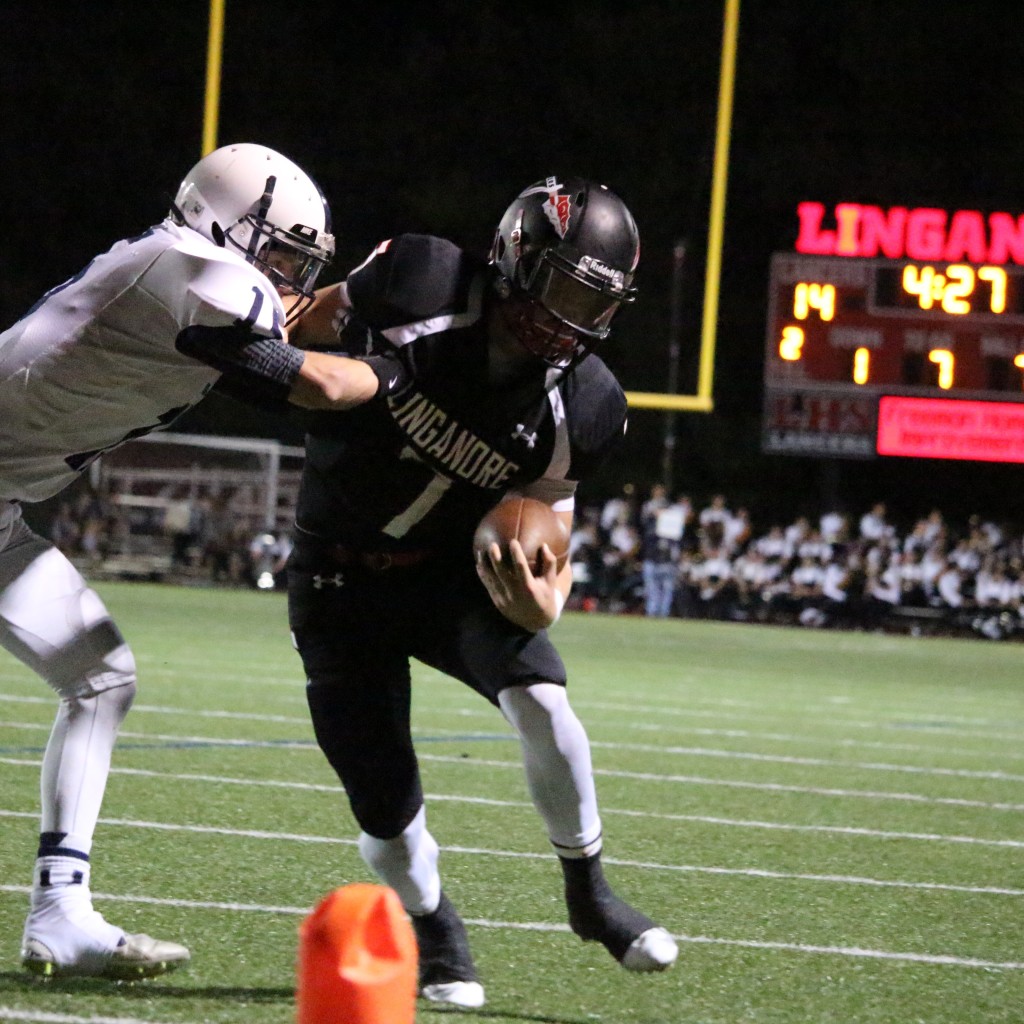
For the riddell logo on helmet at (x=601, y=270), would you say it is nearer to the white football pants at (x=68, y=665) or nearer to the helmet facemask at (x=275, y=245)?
the helmet facemask at (x=275, y=245)

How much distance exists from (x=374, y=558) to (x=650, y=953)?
0.93 metres

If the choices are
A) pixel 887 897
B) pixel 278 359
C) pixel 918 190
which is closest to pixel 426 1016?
pixel 278 359

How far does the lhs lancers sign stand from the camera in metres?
16.8

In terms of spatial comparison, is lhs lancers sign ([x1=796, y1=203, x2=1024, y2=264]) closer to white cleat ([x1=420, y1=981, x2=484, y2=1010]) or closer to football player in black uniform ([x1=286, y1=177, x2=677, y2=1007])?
football player in black uniform ([x1=286, y1=177, x2=677, y2=1007])

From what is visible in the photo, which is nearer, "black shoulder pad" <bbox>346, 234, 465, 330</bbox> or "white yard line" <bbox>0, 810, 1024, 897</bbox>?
"black shoulder pad" <bbox>346, 234, 465, 330</bbox>

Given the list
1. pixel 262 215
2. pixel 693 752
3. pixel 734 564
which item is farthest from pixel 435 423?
pixel 734 564

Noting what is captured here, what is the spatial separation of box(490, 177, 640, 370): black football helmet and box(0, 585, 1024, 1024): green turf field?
1.27 m

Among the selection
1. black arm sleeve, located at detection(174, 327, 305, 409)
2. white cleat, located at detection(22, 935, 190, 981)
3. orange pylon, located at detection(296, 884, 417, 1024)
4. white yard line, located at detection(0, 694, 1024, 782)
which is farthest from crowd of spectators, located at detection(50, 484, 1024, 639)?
orange pylon, located at detection(296, 884, 417, 1024)

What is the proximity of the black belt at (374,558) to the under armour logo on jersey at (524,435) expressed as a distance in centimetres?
30

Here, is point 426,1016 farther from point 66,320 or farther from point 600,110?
point 600,110

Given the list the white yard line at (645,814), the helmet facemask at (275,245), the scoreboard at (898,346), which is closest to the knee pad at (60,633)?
the helmet facemask at (275,245)

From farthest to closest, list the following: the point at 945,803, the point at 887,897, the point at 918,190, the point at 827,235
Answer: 1. the point at 918,190
2. the point at 827,235
3. the point at 945,803
4. the point at 887,897

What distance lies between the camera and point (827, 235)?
55.4 feet

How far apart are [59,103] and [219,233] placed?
100ft
